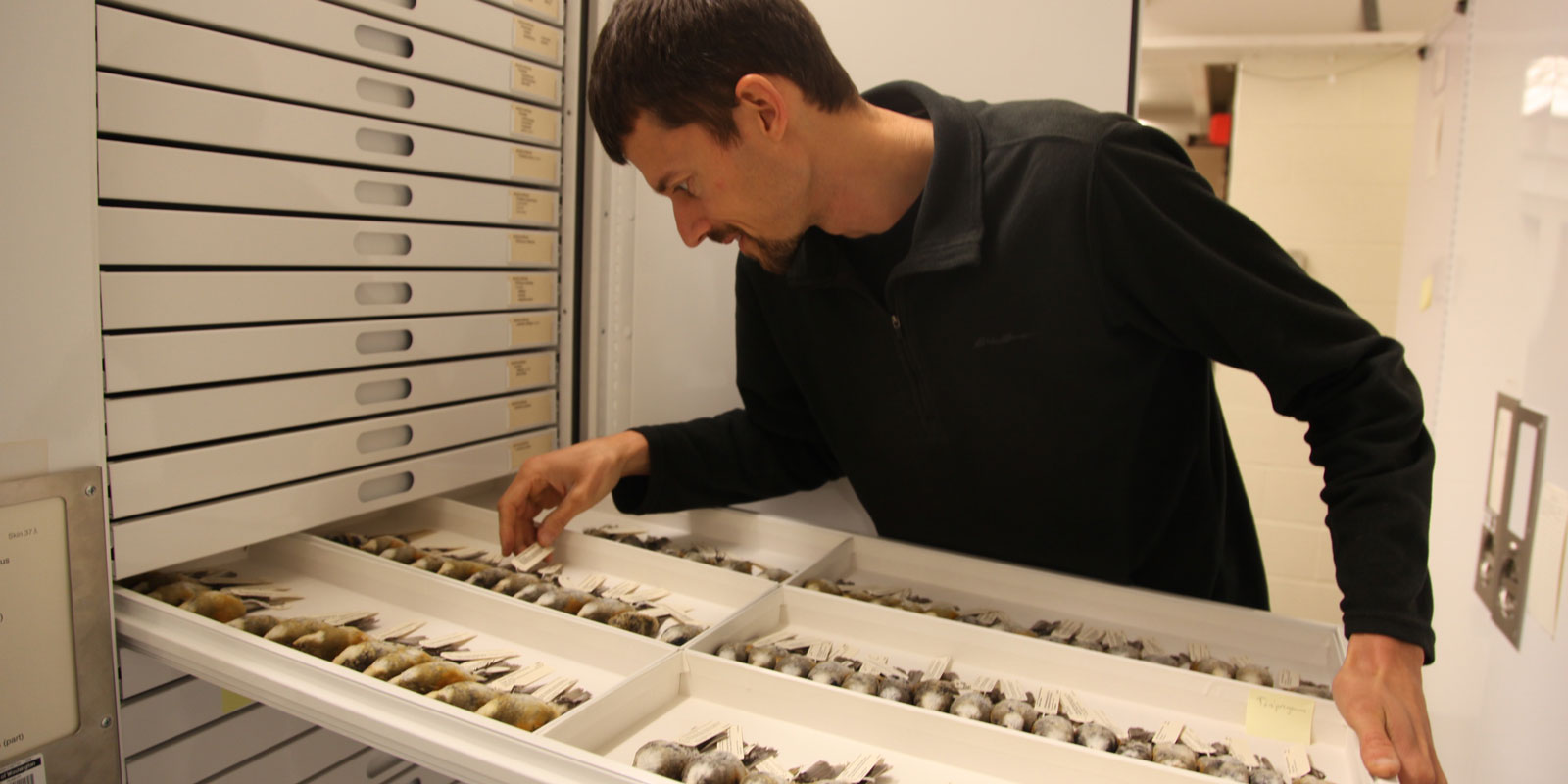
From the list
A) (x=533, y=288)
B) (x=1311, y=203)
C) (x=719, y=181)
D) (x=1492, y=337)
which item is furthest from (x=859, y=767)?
(x=1311, y=203)

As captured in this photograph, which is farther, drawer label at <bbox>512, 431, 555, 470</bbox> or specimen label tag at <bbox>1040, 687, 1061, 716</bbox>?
drawer label at <bbox>512, 431, 555, 470</bbox>

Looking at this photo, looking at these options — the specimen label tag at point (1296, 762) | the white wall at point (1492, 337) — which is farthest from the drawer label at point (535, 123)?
the white wall at point (1492, 337)

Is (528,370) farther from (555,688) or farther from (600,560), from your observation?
(555,688)

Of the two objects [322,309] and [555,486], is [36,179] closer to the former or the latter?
[322,309]

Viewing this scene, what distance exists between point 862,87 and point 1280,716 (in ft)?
4.20

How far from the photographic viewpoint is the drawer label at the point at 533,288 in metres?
1.84

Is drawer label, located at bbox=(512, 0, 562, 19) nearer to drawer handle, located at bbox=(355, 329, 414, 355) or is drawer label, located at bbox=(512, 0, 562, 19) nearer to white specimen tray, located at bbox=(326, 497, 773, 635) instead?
drawer handle, located at bbox=(355, 329, 414, 355)

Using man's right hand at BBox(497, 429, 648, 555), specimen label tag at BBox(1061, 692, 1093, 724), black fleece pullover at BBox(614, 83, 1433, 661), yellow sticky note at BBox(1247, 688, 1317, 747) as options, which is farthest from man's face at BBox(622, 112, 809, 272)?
yellow sticky note at BBox(1247, 688, 1317, 747)

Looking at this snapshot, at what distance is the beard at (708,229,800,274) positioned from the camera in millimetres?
1421

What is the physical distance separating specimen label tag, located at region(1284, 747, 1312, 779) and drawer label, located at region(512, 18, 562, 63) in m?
1.67

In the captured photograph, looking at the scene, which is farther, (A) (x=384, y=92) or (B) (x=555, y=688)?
(A) (x=384, y=92)

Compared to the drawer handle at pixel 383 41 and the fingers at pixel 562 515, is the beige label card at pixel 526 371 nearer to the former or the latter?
the fingers at pixel 562 515

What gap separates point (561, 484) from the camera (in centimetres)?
161

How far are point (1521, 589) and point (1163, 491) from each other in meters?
1.00
